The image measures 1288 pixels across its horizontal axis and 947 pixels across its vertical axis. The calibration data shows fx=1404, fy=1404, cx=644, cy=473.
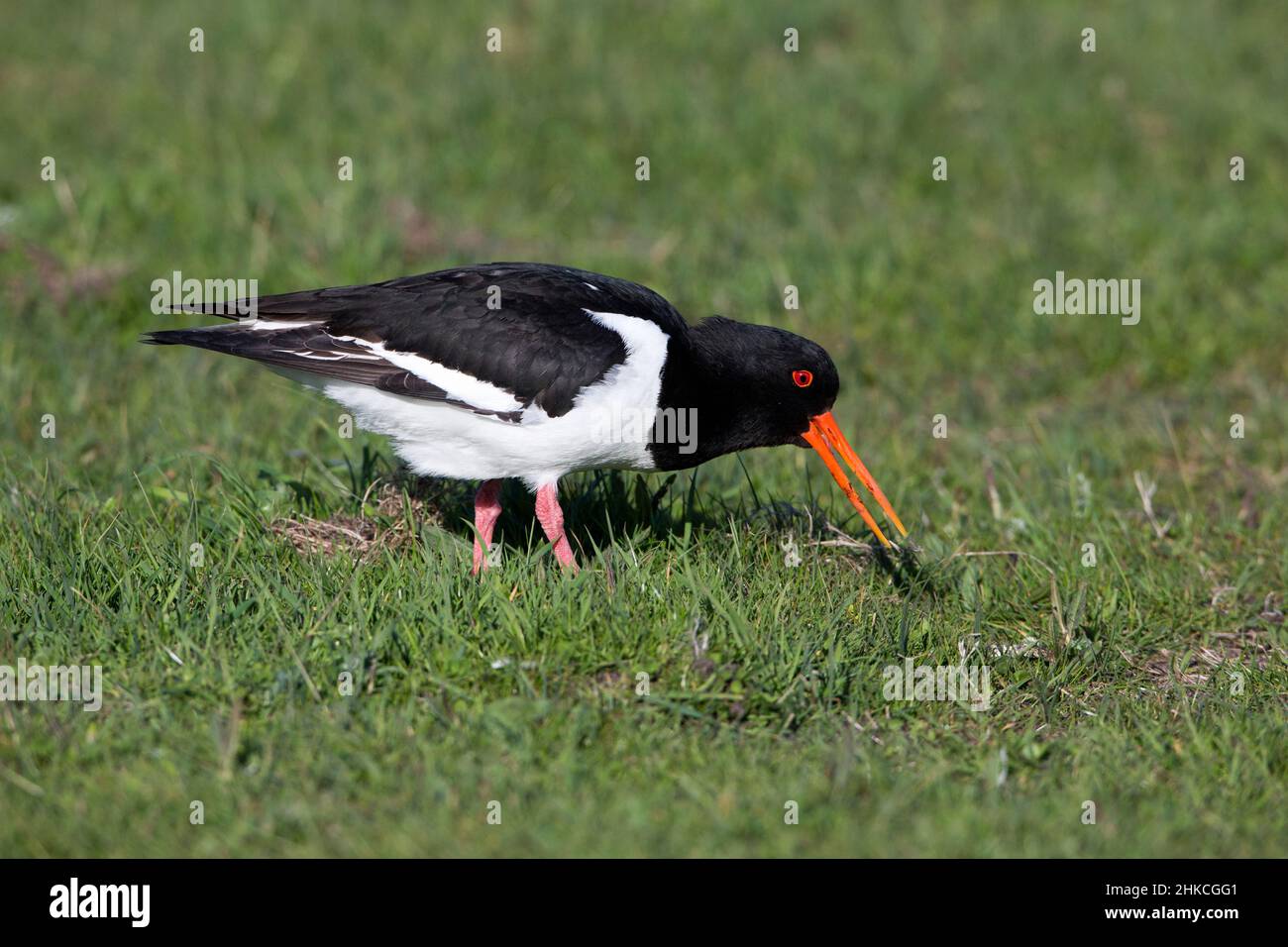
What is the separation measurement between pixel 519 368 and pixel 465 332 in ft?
0.89

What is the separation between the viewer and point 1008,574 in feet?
19.4

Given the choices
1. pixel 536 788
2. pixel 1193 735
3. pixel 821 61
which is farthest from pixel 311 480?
pixel 821 61

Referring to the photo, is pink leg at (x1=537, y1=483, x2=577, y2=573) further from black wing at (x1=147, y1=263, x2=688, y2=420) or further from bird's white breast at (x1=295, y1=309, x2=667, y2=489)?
black wing at (x1=147, y1=263, x2=688, y2=420)

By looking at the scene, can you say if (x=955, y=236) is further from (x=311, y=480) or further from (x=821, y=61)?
(x=311, y=480)

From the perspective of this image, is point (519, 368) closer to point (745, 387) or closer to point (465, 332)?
point (465, 332)

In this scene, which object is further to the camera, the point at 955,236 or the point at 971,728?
the point at 955,236

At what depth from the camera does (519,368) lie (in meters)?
5.15

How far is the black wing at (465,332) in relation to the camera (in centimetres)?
516

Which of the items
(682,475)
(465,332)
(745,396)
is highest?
(465,332)

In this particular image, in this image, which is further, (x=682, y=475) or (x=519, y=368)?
(x=682, y=475)

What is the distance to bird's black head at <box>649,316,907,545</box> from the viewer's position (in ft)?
17.6

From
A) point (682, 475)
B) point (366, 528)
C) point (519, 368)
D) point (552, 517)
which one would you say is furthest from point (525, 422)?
point (682, 475)

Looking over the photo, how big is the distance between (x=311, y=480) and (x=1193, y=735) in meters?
3.57
